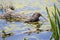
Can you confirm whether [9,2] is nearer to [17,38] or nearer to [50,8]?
[50,8]

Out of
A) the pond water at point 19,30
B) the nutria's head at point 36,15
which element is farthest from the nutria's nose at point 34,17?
the pond water at point 19,30

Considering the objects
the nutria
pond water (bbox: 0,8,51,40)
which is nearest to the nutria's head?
the nutria

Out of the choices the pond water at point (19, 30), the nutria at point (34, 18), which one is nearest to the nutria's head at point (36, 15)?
the nutria at point (34, 18)

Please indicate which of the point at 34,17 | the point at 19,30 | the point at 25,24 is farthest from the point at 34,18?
the point at 19,30

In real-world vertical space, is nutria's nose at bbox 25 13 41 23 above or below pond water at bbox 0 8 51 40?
above

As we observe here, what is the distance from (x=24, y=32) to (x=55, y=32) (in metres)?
1.80

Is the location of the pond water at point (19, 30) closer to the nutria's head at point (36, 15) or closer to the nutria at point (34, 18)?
the nutria at point (34, 18)

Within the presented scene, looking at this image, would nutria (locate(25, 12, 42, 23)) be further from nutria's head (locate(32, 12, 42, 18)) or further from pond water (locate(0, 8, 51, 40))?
pond water (locate(0, 8, 51, 40))

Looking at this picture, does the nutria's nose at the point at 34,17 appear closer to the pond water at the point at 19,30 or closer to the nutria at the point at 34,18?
the nutria at the point at 34,18

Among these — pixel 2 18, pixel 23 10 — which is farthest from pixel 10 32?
pixel 23 10

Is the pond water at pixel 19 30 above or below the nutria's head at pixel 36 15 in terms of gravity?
below

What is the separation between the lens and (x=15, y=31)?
10.9ft

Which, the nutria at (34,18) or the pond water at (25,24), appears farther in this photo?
the nutria at (34,18)

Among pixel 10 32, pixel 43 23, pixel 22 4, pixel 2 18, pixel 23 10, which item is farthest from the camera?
pixel 22 4
